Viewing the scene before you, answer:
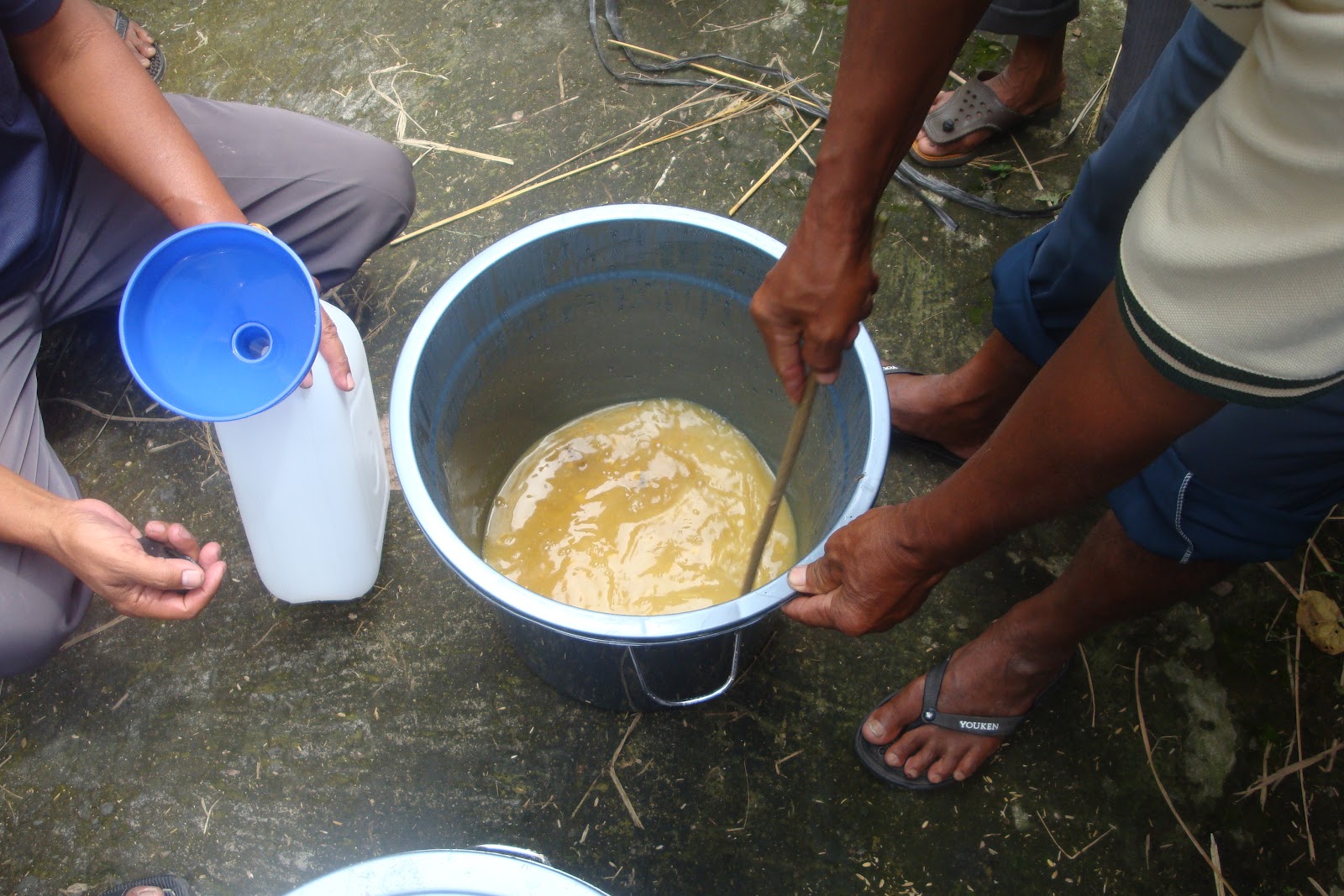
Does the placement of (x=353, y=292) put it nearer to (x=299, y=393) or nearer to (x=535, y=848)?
(x=299, y=393)

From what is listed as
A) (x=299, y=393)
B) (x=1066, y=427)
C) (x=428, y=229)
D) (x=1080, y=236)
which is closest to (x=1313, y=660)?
(x=1080, y=236)

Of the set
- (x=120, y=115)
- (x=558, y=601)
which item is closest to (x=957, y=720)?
(x=558, y=601)

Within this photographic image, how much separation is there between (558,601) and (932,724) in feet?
2.23

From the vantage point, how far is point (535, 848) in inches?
51.1

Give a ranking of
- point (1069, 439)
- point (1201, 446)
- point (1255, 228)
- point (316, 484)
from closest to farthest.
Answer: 1. point (1255, 228)
2. point (1069, 439)
3. point (1201, 446)
4. point (316, 484)

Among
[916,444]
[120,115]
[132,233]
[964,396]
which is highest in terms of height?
[120,115]

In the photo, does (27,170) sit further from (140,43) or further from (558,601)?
(558,601)

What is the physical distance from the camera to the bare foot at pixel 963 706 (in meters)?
1.28

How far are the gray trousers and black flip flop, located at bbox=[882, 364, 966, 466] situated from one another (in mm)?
1011

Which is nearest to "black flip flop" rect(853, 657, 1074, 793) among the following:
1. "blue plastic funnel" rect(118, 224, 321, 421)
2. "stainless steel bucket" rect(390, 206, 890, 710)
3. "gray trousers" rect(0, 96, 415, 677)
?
"stainless steel bucket" rect(390, 206, 890, 710)

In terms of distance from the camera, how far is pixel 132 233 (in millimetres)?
1467

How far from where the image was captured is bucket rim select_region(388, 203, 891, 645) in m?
0.90

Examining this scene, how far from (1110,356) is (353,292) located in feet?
4.93

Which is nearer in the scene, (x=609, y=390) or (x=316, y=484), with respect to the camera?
(x=316, y=484)
